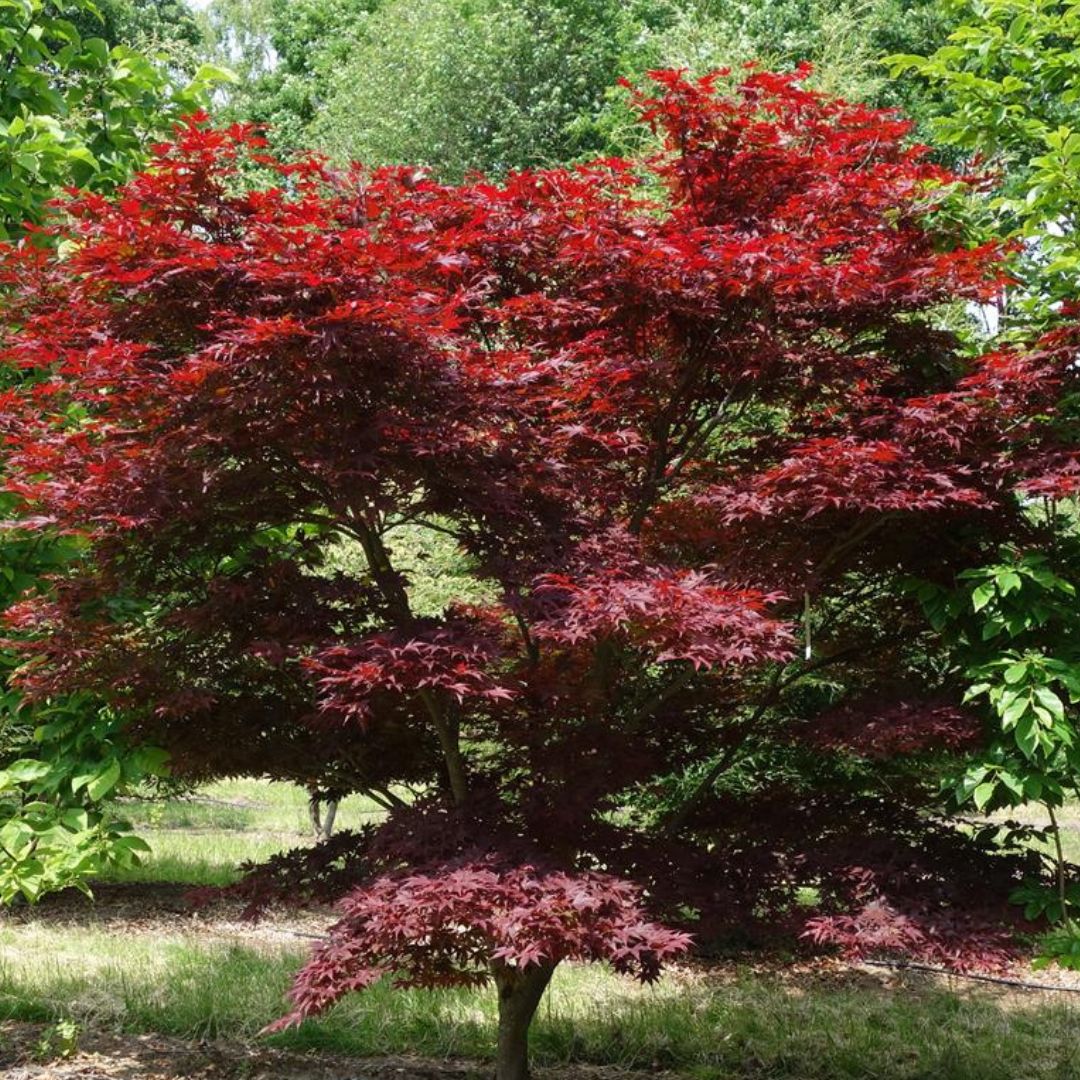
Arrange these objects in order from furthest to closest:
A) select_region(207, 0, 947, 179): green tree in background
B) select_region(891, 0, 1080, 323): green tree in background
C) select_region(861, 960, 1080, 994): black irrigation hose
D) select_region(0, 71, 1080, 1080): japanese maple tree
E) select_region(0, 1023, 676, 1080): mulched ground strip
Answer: select_region(207, 0, 947, 179): green tree in background → select_region(861, 960, 1080, 994): black irrigation hose → select_region(0, 1023, 676, 1080): mulched ground strip → select_region(891, 0, 1080, 323): green tree in background → select_region(0, 71, 1080, 1080): japanese maple tree

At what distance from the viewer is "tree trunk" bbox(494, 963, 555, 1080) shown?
15.0ft

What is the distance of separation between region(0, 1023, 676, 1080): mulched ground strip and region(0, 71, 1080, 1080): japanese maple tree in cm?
90

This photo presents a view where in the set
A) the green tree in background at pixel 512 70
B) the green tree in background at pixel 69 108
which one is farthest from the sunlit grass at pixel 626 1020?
the green tree in background at pixel 512 70

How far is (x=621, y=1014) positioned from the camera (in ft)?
19.9

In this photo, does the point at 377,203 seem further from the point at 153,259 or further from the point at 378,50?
the point at 378,50

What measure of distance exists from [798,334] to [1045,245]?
3.42 ft

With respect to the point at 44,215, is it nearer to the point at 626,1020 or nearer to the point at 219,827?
the point at 626,1020

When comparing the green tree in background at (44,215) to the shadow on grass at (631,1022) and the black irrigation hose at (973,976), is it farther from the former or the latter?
the black irrigation hose at (973,976)

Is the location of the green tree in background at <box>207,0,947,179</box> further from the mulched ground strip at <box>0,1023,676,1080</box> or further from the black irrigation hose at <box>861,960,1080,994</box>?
the mulched ground strip at <box>0,1023,676,1080</box>

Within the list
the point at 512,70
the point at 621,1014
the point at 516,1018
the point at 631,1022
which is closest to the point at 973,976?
the point at 621,1014

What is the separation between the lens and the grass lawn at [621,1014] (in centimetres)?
563

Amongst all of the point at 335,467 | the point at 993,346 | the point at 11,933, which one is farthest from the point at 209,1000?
the point at 993,346

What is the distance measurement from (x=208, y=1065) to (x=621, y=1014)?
6.51ft

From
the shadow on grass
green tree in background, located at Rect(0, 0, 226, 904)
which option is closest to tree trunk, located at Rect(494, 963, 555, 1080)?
the shadow on grass
